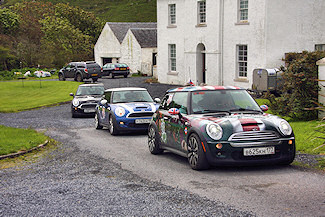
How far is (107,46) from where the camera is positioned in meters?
62.3

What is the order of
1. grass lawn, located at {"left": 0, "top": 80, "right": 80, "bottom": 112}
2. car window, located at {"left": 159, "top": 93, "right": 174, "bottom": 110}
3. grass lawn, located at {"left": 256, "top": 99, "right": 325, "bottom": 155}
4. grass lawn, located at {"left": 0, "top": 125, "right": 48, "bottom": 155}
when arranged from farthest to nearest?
grass lawn, located at {"left": 0, "top": 80, "right": 80, "bottom": 112} → grass lawn, located at {"left": 0, "top": 125, "right": 48, "bottom": 155} → car window, located at {"left": 159, "top": 93, "right": 174, "bottom": 110} → grass lawn, located at {"left": 256, "top": 99, "right": 325, "bottom": 155}

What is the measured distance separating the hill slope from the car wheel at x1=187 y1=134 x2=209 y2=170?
123m

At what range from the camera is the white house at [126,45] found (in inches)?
2202

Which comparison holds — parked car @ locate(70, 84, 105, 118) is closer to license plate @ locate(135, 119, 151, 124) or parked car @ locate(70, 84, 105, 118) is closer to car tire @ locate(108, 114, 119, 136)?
car tire @ locate(108, 114, 119, 136)

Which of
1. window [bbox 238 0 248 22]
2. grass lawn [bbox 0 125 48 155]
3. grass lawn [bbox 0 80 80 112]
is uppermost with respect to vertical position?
window [bbox 238 0 248 22]

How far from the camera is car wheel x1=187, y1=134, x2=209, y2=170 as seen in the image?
924 cm

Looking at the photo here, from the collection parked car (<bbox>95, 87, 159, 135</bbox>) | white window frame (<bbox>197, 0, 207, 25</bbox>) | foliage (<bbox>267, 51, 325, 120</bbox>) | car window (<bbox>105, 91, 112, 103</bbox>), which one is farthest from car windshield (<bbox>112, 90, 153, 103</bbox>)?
white window frame (<bbox>197, 0, 207, 25</bbox>)

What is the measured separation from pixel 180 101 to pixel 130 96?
6304mm

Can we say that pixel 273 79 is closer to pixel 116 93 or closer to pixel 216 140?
pixel 116 93

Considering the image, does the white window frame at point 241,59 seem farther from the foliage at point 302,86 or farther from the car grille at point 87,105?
the foliage at point 302,86

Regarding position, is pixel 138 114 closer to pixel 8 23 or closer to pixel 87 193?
pixel 87 193

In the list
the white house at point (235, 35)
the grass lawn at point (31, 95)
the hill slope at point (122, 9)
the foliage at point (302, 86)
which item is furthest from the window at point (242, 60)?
the hill slope at point (122, 9)

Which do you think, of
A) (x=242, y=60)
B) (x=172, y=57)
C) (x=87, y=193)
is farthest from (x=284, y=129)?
(x=172, y=57)

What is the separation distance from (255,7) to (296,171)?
21934mm
